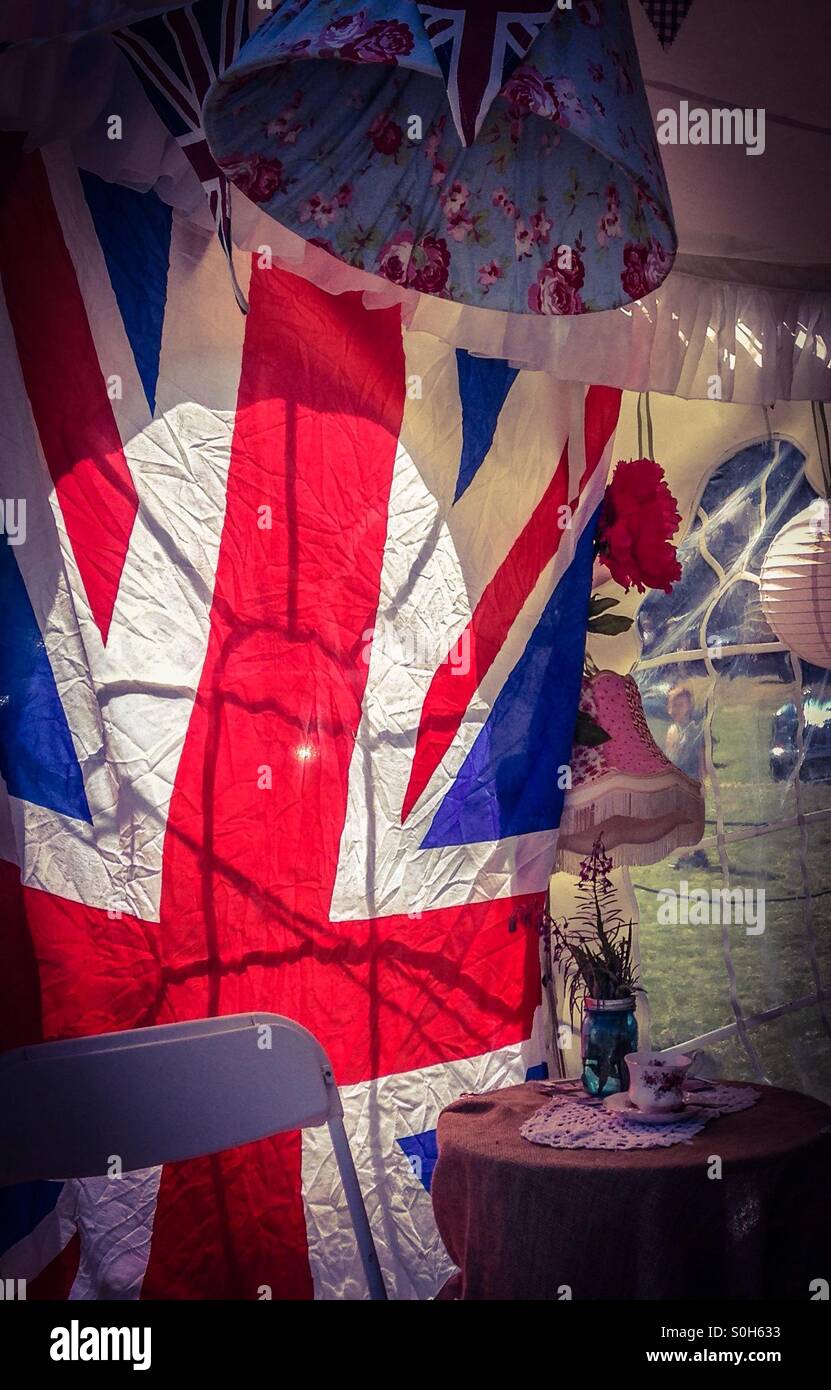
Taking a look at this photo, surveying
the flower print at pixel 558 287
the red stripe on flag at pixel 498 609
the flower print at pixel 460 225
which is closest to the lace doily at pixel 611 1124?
the red stripe on flag at pixel 498 609

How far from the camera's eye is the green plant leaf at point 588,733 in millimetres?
2566

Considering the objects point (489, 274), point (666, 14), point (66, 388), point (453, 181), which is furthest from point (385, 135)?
point (666, 14)

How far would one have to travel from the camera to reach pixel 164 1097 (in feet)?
5.85

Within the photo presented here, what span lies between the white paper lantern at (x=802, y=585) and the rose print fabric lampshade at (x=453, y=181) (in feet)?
4.04

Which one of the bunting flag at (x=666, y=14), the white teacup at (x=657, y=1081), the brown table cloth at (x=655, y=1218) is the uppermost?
the bunting flag at (x=666, y=14)

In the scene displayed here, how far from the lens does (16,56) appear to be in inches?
67.2

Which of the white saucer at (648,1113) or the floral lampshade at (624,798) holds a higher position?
the floral lampshade at (624,798)

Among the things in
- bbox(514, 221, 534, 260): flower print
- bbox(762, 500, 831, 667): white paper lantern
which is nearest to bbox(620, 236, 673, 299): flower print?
bbox(514, 221, 534, 260): flower print

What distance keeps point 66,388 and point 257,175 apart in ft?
2.08

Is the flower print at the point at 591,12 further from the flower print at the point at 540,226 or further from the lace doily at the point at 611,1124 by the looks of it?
the lace doily at the point at 611,1124

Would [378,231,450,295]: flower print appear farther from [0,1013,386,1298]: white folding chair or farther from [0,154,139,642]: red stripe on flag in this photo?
[0,1013,386,1298]: white folding chair

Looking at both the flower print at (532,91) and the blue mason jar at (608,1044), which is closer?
the flower print at (532,91)

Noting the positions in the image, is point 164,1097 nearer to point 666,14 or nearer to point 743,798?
point 743,798
